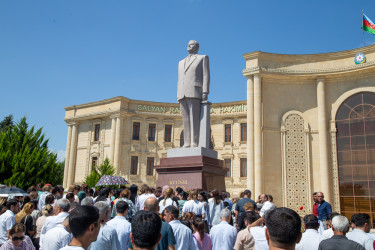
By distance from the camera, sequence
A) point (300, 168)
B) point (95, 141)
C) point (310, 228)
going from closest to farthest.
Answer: point (310, 228), point (300, 168), point (95, 141)

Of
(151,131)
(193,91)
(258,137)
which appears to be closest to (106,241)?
(193,91)

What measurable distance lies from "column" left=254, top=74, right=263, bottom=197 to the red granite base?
38.8 ft

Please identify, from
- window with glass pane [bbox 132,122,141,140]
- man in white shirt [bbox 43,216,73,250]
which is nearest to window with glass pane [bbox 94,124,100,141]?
window with glass pane [bbox 132,122,141,140]

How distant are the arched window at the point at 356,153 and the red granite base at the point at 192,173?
1413 cm

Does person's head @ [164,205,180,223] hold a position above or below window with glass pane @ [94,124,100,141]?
below

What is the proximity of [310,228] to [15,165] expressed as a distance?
2179cm

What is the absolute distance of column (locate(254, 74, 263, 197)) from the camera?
22234 mm

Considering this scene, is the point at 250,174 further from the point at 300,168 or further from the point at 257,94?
the point at 257,94

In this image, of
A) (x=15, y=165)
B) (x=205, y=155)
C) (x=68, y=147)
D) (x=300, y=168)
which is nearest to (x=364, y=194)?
(x=300, y=168)

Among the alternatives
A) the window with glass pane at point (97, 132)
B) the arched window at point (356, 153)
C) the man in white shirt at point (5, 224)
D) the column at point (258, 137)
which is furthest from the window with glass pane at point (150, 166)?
the man in white shirt at point (5, 224)

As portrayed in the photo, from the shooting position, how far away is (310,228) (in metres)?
5.00

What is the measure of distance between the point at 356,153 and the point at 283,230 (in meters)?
21.9

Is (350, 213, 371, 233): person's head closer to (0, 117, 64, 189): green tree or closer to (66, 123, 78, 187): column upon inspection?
(0, 117, 64, 189): green tree

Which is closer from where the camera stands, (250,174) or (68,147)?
(250,174)
